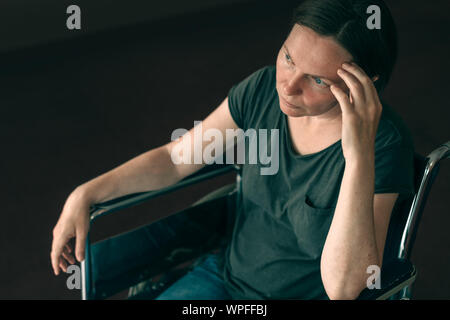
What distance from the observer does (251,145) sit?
1.32m

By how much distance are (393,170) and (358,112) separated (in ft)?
0.53

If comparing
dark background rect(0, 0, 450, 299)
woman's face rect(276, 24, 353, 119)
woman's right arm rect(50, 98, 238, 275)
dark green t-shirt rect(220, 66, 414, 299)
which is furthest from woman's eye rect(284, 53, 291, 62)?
dark background rect(0, 0, 450, 299)

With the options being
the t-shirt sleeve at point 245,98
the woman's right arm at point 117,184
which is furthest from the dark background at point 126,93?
the t-shirt sleeve at point 245,98

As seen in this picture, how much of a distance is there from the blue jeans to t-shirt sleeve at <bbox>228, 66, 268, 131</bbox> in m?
0.40

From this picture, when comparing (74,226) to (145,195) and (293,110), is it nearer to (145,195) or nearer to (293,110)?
(145,195)

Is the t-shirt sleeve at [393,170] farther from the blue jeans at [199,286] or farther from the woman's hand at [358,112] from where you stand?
the blue jeans at [199,286]

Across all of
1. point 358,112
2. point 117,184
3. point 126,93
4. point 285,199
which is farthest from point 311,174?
point 126,93

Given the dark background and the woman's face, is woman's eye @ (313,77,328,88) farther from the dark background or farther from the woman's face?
the dark background

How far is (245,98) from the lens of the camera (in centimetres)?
131

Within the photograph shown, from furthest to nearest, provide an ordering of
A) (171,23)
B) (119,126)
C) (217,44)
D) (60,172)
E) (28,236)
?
(171,23), (217,44), (119,126), (60,172), (28,236)

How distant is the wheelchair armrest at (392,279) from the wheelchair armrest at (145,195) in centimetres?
48

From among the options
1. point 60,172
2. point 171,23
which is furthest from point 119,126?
point 171,23

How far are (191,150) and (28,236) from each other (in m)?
1.31

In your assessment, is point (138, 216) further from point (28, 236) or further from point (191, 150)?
point (191, 150)
